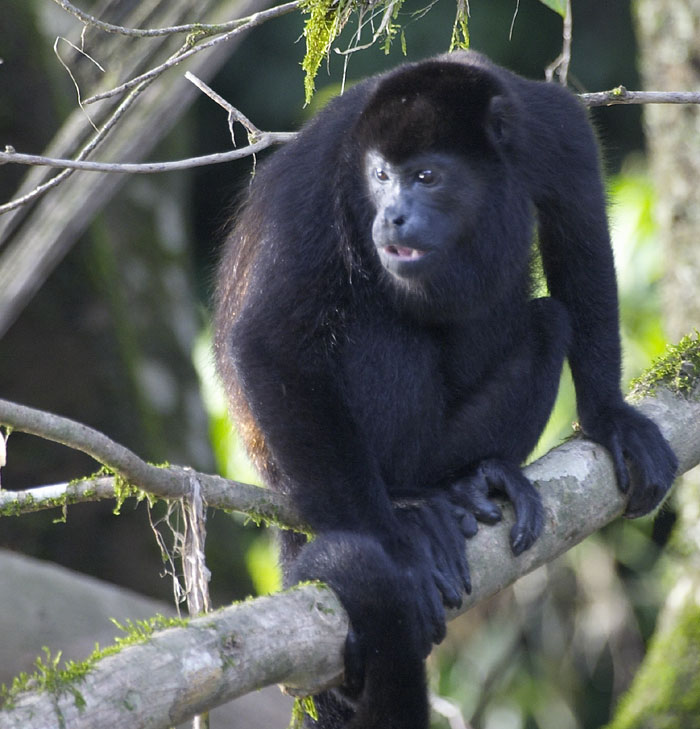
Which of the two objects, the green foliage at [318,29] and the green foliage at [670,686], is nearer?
the green foliage at [318,29]

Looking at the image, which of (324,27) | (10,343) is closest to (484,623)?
(10,343)

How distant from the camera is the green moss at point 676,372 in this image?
10.8ft

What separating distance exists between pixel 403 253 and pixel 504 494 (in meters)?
0.72

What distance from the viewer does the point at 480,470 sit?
3.02 meters

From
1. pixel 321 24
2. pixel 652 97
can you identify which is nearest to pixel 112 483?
pixel 321 24

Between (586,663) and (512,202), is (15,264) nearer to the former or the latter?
(512,202)

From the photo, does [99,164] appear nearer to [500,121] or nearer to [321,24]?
[321,24]

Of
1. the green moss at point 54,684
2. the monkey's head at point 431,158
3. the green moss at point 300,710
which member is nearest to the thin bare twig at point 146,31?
the monkey's head at point 431,158

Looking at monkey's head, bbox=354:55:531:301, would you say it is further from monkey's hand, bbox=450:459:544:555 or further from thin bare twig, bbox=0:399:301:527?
thin bare twig, bbox=0:399:301:527

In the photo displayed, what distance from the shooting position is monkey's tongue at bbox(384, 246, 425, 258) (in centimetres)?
294

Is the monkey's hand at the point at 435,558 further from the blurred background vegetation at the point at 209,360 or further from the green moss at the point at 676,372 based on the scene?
the blurred background vegetation at the point at 209,360

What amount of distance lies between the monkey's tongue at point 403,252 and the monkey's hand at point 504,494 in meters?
0.63

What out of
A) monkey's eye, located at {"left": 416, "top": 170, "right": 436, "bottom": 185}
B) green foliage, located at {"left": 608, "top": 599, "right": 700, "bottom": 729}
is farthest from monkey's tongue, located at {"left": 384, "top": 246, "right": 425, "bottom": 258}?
green foliage, located at {"left": 608, "top": 599, "right": 700, "bottom": 729}

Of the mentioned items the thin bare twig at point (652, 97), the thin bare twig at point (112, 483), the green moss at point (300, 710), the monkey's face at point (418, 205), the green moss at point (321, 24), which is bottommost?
the green moss at point (300, 710)
